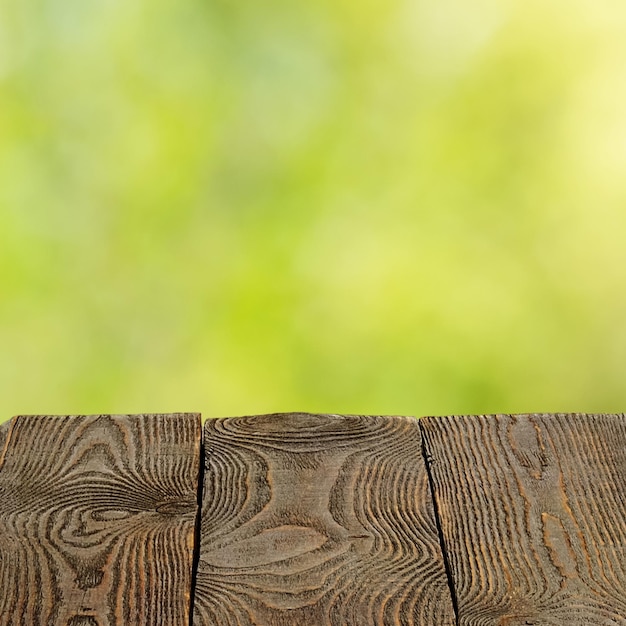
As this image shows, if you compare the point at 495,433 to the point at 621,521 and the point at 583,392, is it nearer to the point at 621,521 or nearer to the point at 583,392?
the point at 621,521

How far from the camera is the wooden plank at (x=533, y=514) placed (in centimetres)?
60

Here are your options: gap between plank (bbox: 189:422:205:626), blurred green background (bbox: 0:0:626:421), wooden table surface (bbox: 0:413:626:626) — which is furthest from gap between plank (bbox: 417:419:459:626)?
blurred green background (bbox: 0:0:626:421)

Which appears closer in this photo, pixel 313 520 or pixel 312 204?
pixel 313 520

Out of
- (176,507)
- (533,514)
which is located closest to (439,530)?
(533,514)

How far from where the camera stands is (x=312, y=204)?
2293mm

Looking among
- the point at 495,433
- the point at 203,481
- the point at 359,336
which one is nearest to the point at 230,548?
the point at 203,481

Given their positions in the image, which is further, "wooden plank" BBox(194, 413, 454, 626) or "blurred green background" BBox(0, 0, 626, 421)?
"blurred green background" BBox(0, 0, 626, 421)

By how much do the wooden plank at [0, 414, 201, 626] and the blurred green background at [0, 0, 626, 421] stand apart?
1.46 m

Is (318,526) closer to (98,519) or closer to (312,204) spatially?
(98,519)

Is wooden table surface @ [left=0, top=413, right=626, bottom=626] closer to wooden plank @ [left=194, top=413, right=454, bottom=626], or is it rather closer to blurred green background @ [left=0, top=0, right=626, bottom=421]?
wooden plank @ [left=194, top=413, right=454, bottom=626]

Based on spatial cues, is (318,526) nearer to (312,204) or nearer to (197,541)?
(197,541)

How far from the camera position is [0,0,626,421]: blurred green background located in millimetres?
2213

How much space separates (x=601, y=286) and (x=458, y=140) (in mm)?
495

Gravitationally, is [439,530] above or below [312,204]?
below
